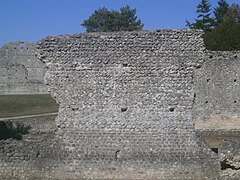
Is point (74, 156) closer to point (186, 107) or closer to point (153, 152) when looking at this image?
point (153, 152)

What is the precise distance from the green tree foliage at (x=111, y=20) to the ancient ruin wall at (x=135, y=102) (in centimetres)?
6855

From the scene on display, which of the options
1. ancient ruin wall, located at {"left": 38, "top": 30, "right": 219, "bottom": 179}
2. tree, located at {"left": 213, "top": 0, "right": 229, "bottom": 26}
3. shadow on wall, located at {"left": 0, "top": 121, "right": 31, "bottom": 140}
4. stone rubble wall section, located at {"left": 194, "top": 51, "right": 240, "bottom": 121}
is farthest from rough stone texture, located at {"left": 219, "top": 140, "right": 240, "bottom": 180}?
tree, located at {"left": 213, "top": 0, "right": 229, "bottom": 26}

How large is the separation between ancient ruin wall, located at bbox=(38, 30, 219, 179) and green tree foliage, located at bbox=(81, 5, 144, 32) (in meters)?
68.5

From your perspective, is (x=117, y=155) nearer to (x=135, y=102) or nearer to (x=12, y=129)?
(x=135, y=102)

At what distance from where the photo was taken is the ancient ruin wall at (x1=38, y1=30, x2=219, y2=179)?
11648 mm

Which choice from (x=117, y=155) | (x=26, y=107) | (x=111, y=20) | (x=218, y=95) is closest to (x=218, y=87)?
(x=218, y=95)

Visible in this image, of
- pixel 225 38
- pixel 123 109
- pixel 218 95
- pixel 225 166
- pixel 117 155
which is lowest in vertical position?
pixel 225 166

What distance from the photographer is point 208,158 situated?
1164cm

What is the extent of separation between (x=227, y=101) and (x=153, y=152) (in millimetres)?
12582

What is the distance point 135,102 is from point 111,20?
236 ft

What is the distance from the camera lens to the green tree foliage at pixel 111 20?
80.5 metres

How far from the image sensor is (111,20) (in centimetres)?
8231

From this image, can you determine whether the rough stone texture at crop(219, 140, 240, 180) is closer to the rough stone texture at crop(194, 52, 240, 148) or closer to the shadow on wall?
the shadow on wall

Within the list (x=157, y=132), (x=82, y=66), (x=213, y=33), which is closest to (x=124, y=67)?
(x=82, y=66)
